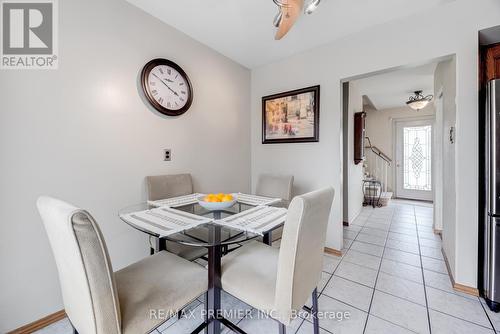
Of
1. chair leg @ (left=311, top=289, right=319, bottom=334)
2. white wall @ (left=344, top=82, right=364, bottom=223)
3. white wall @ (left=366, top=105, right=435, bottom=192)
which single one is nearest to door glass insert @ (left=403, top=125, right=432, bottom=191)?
white wall @ (left=366, top=105, right=435, bottom=192)

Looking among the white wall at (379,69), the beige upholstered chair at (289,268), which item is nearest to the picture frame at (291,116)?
the white wall at (379,69)

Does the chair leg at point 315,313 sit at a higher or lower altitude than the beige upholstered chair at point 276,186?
lower

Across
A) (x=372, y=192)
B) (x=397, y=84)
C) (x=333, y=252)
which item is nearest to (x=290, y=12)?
(x=333, y=252)

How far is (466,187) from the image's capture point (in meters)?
1.70

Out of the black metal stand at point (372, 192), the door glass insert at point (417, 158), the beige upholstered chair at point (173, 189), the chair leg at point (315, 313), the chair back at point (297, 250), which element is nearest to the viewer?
the chair back at point (297, 250)

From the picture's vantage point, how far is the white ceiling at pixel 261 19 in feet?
5.97

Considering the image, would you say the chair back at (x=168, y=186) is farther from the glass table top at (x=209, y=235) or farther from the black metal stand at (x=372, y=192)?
the black metal stand at (x=372, y=192)

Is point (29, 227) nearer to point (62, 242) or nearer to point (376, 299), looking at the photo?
point (62, 242)

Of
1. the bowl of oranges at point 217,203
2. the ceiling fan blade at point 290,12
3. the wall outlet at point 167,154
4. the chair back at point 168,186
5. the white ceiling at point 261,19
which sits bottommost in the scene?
the bowl of oranges at point 217,203

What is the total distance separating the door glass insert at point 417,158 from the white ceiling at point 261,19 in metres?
4.33

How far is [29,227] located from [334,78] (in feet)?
9.81

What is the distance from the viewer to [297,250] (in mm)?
932

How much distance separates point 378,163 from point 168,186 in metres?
5.68

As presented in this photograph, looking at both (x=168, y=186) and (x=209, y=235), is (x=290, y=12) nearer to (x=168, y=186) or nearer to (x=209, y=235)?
(x=209, y=235)
